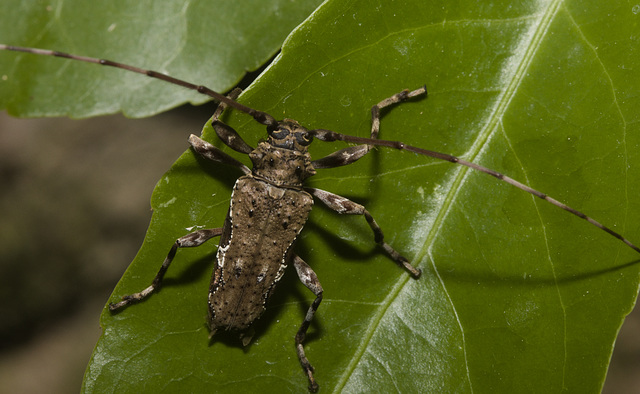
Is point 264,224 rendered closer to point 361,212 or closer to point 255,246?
point 255,246

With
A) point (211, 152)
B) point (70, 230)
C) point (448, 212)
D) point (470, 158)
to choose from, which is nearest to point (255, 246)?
point (211, 152)

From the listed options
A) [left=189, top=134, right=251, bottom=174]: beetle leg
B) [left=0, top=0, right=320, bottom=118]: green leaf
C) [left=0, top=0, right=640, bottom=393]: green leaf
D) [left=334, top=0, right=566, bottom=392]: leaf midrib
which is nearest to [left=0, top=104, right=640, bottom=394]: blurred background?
[left=0, top=0, right=320, bottom=118]: green leaf

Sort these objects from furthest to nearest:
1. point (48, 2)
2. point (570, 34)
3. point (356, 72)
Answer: point (48, 2)
point (356, 72)
point (570, 34)

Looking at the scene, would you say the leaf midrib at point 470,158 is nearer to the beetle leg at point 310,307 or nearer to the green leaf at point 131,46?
the beetle leg at point 310,307

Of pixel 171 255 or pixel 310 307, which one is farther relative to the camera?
pixel 310 307

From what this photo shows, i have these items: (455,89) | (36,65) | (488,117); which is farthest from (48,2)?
(488,117)

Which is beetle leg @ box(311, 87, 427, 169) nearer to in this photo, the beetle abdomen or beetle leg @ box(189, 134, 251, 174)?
the beetle abdomen

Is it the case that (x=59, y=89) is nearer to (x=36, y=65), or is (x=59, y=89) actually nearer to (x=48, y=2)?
(x=36, y=65)
